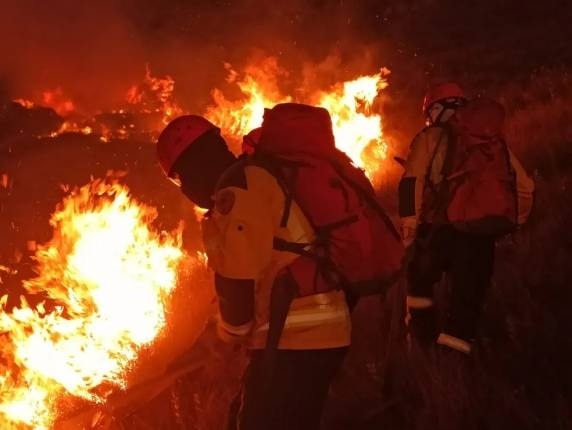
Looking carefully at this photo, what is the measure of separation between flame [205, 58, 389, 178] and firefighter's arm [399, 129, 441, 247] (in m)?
4.62

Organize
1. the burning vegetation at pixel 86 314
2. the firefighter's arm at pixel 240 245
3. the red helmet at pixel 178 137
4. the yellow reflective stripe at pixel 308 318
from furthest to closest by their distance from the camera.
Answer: the burning vegetation at pixel 86 314
the red helmet at pixel 178 137
the yellow reflective stripe at pixel 308 318
the firefighter's arm at pixel 240 245

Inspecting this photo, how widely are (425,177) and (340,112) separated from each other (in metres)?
5.02

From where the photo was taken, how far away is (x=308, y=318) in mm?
2465

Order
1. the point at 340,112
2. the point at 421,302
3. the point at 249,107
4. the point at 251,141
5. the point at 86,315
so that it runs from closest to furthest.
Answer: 1. the point at 251,141
2. the point at 421,302
3. the point at 86,315
4. the point at 340,112
5. the point at 249,107

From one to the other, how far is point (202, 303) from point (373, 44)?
A: 63.7ft

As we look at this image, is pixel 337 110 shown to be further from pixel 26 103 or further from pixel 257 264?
pixel 26 103

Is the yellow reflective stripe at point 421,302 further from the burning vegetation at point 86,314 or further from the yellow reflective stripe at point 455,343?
the burning vegetation at point 86,314

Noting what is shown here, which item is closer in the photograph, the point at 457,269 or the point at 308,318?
the point at 308,318

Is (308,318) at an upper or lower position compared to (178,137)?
lower

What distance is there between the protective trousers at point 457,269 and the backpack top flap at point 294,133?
170 centimetres

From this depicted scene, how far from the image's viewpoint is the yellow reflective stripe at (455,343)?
12.6 ft

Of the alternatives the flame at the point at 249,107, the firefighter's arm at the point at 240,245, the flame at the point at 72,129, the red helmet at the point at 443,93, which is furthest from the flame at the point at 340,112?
the flame at the point at 72,129

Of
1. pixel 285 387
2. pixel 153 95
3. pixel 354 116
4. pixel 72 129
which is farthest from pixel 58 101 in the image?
pixel 285 387

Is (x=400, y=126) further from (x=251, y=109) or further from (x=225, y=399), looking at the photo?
(x=225, y=399)
